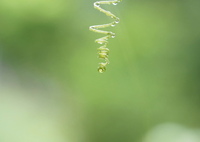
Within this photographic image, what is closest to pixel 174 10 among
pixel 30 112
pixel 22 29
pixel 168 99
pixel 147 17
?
pixel 147 17

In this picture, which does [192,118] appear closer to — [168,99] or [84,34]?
[168,99]

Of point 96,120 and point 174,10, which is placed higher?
point 174,10

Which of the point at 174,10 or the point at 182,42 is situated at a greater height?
the point at 174,10

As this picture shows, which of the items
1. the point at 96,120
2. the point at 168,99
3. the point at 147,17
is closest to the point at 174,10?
the point at 147,17

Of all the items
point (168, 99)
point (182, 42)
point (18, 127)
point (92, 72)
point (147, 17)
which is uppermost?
point (147, 17)

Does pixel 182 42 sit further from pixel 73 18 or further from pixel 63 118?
pixel 63 118

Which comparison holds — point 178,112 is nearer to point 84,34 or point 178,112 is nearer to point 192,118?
point 192,118
